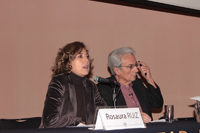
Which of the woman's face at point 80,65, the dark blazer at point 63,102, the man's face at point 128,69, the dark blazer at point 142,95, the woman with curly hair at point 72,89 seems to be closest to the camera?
the dark blazer at point 63,102

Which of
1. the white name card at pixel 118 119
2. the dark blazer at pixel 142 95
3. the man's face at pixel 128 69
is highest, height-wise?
the man's face at pixel 128 69

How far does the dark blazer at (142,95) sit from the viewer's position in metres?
2.95

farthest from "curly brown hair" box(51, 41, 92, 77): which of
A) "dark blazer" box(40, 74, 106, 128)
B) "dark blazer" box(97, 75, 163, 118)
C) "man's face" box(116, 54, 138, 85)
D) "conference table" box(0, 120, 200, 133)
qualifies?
"conference table" box(0, 120, 200, 133)

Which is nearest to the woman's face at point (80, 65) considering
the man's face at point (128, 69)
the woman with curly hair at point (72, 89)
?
the woman with curly hair at point (72, 89)

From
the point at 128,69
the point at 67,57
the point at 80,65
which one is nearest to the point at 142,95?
the point at 128,69

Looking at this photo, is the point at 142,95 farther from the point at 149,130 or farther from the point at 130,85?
the point at 149,130

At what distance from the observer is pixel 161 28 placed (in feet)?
14.0

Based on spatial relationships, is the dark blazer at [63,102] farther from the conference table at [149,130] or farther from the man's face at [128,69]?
the man's face at [128,69]

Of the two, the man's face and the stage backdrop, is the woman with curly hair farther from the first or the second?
the stage backdrop

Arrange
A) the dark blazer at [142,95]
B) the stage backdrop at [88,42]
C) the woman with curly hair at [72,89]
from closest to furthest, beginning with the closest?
the woman with curly hair at [72,89], the dark blazer at [142,95], the stage backdrop at [88,42]

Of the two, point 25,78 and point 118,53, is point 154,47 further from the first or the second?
point 25,78

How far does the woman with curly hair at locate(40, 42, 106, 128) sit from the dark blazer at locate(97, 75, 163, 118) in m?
0.34

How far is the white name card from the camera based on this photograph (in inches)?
59.9

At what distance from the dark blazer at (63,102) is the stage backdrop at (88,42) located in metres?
1.01
